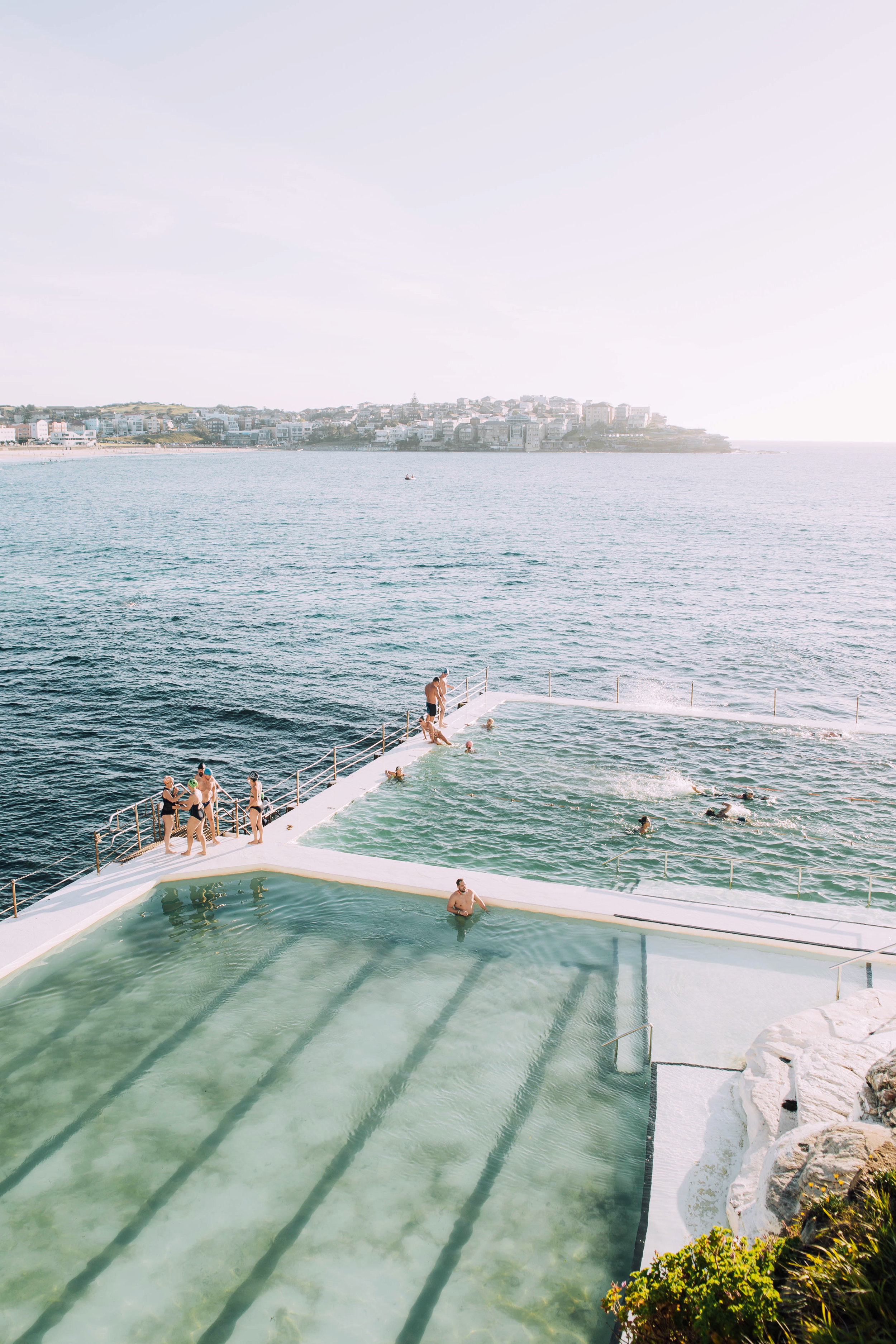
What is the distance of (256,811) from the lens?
18688 mm

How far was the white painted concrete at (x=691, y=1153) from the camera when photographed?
31.8 feet

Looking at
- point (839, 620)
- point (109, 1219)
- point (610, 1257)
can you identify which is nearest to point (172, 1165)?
point (109, 1219)

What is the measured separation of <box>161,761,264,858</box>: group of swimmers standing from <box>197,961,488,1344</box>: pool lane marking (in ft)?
22.1

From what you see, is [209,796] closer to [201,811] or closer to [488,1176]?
[201,811]

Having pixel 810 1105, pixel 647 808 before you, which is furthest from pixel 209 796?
pixel 810 1105

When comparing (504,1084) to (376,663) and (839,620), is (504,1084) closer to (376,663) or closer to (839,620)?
(376,663)

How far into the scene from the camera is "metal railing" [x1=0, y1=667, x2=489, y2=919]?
19.3 meters

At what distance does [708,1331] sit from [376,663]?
42.7 m

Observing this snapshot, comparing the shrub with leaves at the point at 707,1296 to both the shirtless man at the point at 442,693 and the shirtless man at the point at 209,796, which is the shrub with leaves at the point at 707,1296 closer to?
the shirtless man at the point at 209,796

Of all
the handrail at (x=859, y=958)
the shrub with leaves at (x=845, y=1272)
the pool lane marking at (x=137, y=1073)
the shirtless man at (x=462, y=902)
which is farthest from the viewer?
the shirtless man at (x=462, y=902)

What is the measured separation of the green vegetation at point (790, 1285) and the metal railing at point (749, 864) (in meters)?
11.0

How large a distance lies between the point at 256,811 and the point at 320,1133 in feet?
28.1

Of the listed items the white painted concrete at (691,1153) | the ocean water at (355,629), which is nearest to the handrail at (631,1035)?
the white painted concrete at (691,1153)

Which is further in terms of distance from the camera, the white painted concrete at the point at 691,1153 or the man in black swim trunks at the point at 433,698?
the man in black swim trunks at the point at 433,698
